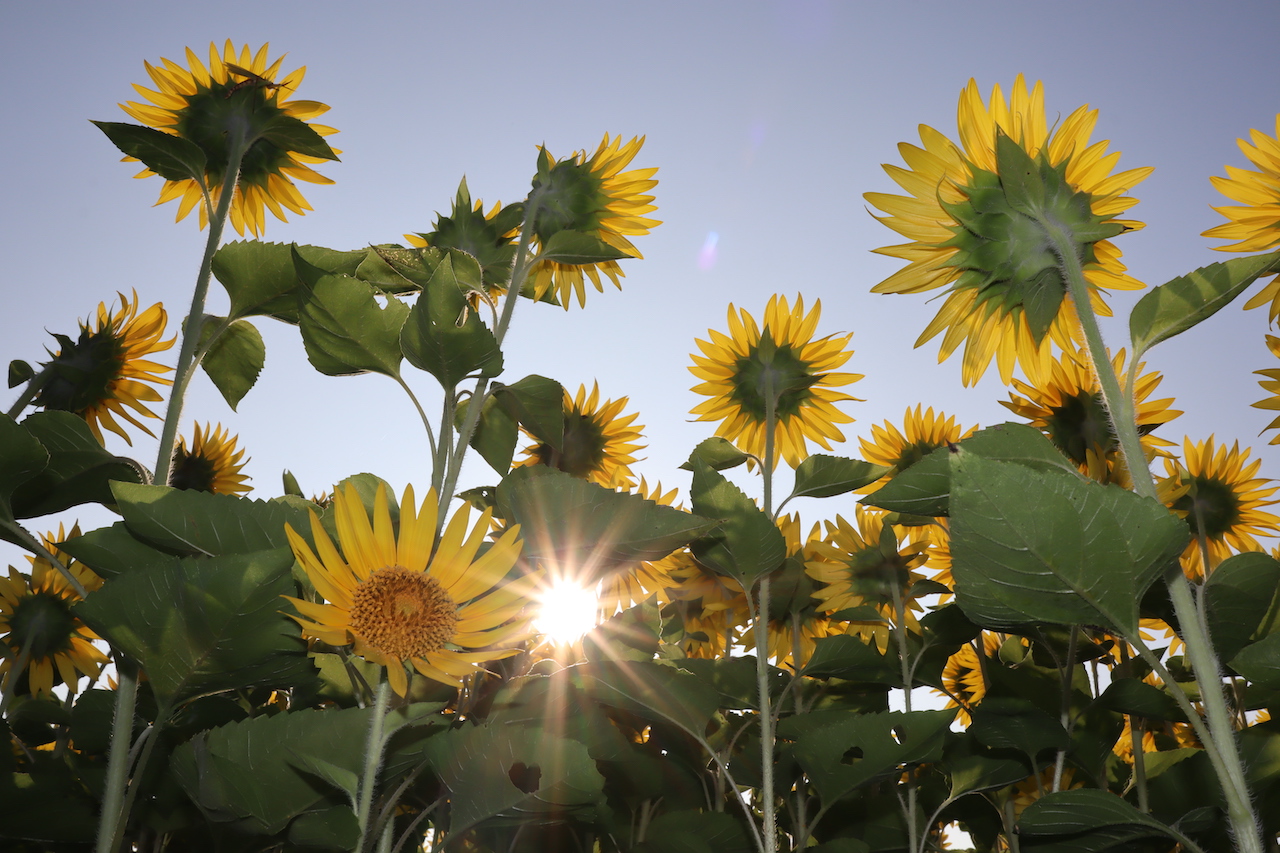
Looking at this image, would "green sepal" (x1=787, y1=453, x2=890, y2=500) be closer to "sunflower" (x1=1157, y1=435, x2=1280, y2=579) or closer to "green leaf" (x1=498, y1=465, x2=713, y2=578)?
"green leaf" (x1=498, y1=465, x2=713, y2=578)

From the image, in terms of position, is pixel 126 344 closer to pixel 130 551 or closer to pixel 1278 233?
pixel 130 551

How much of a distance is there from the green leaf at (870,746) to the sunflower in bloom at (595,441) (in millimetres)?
1160

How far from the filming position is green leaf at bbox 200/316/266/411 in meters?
1.45

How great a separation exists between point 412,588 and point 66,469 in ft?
1.94

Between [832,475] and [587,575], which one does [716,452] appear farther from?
[587,575]

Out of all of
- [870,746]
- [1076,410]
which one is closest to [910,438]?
[1076,410]

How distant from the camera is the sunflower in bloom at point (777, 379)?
2.10 meters

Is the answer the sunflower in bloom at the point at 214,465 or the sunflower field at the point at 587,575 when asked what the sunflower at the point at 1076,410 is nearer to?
the sunflower field at the point at 587,575

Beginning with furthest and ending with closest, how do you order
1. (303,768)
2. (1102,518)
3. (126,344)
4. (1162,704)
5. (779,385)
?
(779,385) → (126,344) → (1162,704) → (303,768) → (1102,518)

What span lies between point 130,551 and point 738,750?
4.08ft

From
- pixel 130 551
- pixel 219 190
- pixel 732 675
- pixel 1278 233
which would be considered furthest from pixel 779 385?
pixel 130 551

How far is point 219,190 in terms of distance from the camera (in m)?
1.53

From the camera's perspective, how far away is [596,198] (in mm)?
1783

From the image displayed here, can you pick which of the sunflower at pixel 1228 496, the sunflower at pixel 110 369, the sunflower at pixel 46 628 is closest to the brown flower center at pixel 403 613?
the sunflower at pixel 110 369
